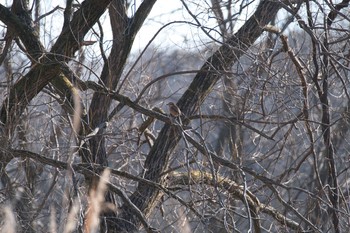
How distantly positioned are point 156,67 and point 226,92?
2337 millimetres

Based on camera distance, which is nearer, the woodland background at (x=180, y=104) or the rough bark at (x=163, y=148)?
the woodland background at (x=180, y=104)

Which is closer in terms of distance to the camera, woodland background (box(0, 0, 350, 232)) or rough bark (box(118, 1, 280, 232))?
woodland background (box(0, 0, 350, 232))

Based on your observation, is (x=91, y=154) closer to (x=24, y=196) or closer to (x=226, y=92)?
(x=24, y=196)

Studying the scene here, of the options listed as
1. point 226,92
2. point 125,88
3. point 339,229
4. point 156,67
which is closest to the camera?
point 339,229

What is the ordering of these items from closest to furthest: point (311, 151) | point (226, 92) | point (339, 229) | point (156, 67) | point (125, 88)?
point (339, 229), point (311, 151), point (226, 92), point (125, 88), point (156, 67)

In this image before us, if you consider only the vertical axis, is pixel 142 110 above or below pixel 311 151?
below

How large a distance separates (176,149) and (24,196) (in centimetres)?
166

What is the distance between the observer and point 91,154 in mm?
7016

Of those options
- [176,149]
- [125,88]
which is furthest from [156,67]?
[176,149]

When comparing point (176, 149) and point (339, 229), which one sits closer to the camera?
point (339, 229)

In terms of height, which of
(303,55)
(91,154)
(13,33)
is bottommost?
(91,154)

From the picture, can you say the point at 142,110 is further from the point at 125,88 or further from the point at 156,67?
the point at 156,67

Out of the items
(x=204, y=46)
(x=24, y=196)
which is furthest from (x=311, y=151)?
(x=24, y=196)

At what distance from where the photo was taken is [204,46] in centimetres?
693
